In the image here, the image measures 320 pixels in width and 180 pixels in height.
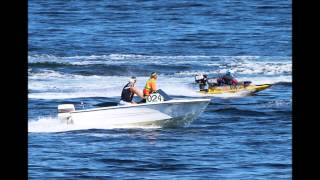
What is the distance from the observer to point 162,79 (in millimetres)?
37094

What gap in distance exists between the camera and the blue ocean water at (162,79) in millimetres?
18953

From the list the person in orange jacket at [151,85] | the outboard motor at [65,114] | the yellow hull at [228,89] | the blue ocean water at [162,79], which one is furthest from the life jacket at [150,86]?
the yellow hull at [228,89]

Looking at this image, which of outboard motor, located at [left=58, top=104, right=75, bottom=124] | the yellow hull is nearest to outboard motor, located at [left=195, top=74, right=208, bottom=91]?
the yellow hull

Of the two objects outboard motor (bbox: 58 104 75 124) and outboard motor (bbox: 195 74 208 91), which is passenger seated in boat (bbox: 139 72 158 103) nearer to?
outboard motor (bbox: 58 104 75 124)

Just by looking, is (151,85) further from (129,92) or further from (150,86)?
(129,92)

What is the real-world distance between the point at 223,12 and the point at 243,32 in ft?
35.2

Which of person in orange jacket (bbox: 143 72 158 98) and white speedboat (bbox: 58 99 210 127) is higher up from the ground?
person in orange jacket (bbox: 143 72 158 98)

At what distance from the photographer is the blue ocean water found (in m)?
19.0

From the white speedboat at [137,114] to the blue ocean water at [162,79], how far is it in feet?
1.13

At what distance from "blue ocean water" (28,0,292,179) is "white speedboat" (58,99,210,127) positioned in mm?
343

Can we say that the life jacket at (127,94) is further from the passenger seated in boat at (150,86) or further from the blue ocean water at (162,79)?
the blue ocean water at (162,79)
